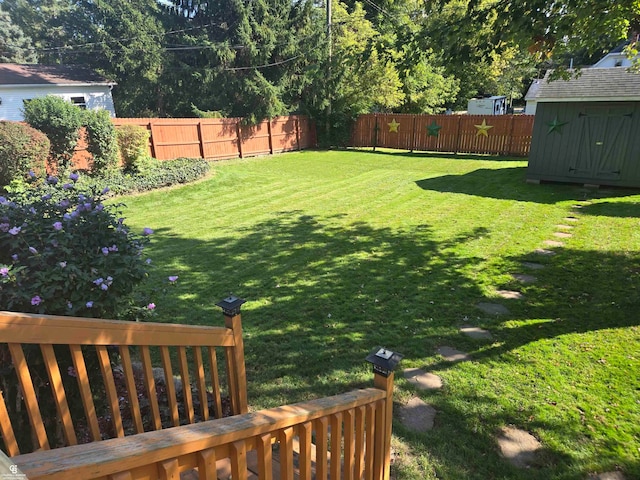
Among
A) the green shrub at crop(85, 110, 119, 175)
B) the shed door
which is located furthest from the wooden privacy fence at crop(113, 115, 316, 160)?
the shed door

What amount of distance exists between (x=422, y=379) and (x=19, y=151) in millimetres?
10012

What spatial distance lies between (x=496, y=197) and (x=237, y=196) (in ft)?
21.4

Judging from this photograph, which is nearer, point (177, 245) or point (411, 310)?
point (411, 310)

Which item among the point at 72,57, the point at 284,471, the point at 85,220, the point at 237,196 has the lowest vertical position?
the point at 237,196

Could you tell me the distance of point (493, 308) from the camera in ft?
15.1

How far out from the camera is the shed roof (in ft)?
32.3

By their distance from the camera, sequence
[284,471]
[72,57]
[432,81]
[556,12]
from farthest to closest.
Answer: [72,57] → [432,81] → [556,12] → [284,471]

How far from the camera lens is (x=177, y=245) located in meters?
6.83

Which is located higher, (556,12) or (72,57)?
(72,57)

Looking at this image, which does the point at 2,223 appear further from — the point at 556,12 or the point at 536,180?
the point at 536,180

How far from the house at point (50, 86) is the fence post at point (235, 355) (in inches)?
911

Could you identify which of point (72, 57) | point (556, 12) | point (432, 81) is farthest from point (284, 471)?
point (72, 57)

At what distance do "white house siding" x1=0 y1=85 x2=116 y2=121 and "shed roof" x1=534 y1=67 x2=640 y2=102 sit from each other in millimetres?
19027

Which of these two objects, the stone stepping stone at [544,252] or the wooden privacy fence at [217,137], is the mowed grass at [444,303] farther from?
the wooden privacy fence at [217,137]
